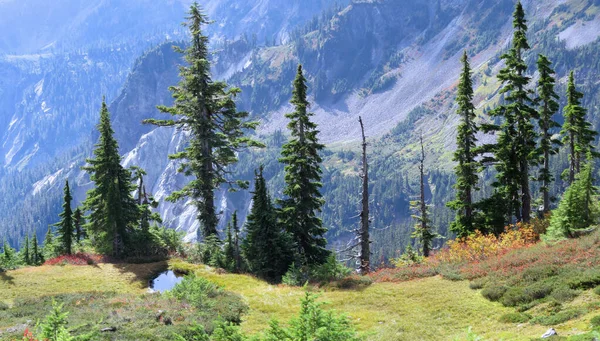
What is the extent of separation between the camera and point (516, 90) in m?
40.6

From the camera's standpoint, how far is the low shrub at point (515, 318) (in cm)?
1984

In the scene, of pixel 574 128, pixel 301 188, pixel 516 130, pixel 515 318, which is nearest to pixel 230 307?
pixel 515 318

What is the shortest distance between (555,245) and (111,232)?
33677 mm

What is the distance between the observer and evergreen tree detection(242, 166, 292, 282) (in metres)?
35.6

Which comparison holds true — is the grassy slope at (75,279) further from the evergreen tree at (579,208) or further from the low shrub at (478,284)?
the evergreen tree at (579,208)

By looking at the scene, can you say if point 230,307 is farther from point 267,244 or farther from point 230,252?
point 230,252

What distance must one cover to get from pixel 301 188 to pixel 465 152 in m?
14.9

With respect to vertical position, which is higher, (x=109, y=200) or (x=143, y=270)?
(x=109, y=200)

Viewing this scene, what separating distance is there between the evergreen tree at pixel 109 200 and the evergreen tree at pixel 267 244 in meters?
12.4

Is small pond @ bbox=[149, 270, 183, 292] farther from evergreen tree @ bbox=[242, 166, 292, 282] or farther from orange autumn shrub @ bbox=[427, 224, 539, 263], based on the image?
orange autumn shrub @ bbox=[427, 224, 539, 263]

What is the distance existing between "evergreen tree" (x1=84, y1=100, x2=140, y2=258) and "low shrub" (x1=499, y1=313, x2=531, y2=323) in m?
30.9

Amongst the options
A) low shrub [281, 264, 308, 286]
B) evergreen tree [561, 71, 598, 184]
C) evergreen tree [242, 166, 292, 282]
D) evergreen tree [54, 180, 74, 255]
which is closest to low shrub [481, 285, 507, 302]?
low shrub [281, 264, 308, 286]

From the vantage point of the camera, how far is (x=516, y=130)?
41812mm

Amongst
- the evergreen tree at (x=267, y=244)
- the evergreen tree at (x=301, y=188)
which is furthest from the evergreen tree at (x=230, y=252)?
the evergreen tree at (x=301, y=188)
